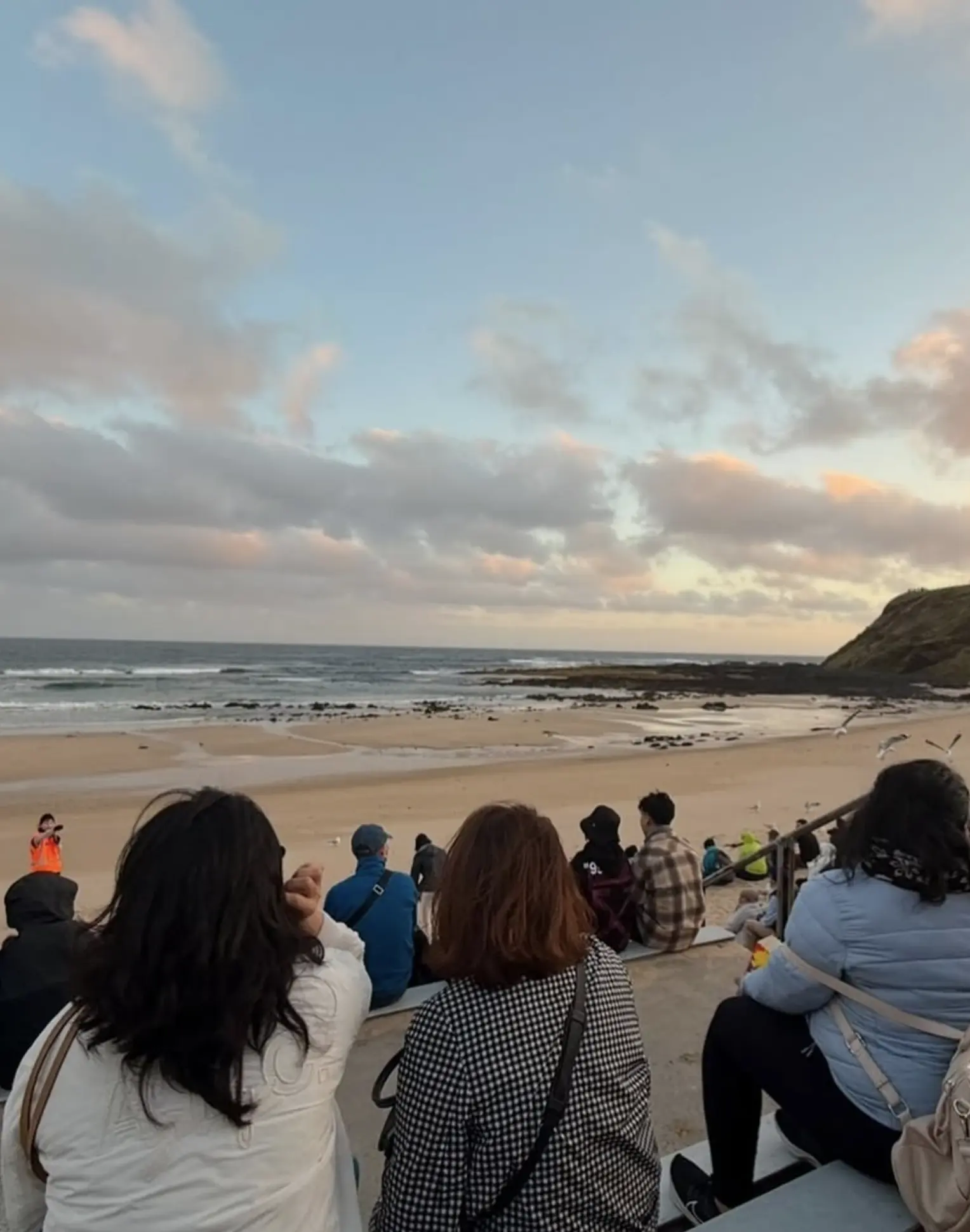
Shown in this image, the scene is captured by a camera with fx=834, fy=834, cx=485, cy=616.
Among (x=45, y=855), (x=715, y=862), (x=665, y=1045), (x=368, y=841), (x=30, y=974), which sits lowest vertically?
(x=715, y=862)

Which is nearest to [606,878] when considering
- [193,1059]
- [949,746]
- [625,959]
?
[625,959]

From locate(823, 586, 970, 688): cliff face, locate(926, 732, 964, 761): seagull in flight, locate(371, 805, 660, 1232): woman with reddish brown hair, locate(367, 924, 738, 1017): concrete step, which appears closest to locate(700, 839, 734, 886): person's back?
locate(926, 732, 964, 761): seagull in flight

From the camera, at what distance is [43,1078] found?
4.88ft

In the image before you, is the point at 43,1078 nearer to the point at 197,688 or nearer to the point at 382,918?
the point at 382,918

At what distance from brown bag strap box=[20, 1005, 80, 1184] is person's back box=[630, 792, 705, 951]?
129 inches

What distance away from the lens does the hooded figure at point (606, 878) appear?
4223mm

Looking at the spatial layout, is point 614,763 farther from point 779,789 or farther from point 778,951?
point 778,951

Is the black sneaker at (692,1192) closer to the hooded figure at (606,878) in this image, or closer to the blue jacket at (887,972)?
the blue jacket at (887,972)

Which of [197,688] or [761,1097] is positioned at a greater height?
[761,1097]

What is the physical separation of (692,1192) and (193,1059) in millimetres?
1651

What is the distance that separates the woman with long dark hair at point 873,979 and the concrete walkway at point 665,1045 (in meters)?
0.88

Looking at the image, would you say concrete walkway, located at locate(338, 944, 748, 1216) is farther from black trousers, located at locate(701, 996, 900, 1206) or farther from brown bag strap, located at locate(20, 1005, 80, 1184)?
brown bag strap, located at locate(20, 1005, 80, 1184)

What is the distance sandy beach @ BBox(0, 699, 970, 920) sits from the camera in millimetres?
11102

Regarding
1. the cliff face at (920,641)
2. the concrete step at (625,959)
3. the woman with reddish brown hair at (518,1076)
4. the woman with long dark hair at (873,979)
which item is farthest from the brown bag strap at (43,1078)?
the cliff face at (920,641)
